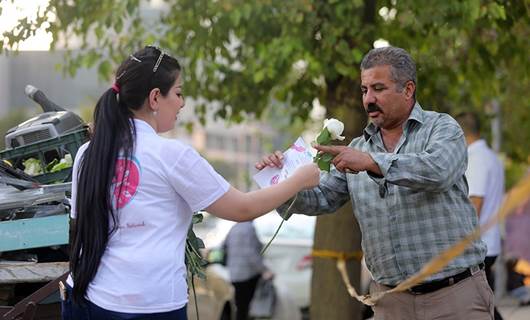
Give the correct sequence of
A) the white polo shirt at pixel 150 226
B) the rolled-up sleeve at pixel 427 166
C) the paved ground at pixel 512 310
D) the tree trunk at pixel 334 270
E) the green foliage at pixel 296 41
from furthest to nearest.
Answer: the paved ground at pixel 512 310 → the tree trunk at pixel 334 270 → the green foliage at pixel 296 41 → the rolled-up sleeve at pixel 427 166 → the white polo shirt at pixel 150 226

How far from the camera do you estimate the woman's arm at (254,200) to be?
381 cm

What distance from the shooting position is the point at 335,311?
930 cm

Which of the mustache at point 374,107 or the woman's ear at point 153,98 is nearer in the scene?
the woman's ear at point 153,98

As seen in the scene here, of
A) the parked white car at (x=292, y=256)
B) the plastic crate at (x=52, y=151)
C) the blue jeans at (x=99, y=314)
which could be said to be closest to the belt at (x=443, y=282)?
the blue jeans at (x=99, y=314)

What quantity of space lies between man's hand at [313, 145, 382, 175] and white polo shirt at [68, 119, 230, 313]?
0.80m

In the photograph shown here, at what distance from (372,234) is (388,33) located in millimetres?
5254

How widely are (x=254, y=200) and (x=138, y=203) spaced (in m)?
0.43

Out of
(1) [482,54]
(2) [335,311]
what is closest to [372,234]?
(2) [335,311]

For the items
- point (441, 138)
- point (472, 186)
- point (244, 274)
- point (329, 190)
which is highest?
point (441, 138)

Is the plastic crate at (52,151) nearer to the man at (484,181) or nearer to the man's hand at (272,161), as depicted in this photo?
the man's hand at (272,161)

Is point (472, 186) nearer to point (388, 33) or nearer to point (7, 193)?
point (388, 33)

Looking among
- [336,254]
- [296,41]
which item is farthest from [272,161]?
[336,254]

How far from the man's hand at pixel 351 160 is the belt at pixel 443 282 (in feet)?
1.99

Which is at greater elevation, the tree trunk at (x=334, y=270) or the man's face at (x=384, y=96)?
the man's face at (x=384, y=96)
